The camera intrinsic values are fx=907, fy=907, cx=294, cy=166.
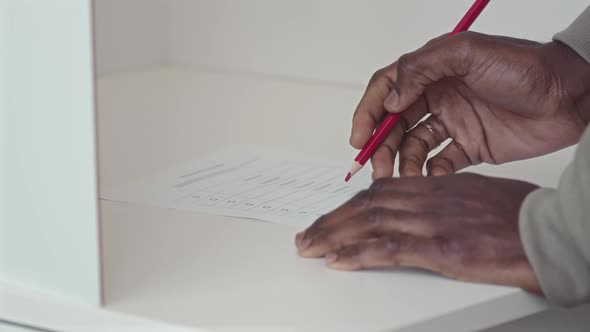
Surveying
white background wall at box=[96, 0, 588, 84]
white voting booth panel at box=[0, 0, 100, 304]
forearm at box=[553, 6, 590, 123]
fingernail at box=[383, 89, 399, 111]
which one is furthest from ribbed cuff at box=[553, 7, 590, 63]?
white voting booth panel at box=[0, 0, 100, 304]

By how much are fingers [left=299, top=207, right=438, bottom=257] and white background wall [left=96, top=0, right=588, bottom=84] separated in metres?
0.88

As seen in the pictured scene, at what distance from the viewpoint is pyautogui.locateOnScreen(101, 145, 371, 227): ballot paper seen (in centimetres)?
93

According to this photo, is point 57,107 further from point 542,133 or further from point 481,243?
point 542,133

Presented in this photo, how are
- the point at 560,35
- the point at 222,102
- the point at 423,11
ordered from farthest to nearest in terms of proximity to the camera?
1. the point at 423,11
2. the point at 222,102
3. the point at 560,35

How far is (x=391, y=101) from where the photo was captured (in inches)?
40.1

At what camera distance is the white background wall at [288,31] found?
64.0 inches

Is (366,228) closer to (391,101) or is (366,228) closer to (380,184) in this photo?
(380,184)

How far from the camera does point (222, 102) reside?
1529 mm

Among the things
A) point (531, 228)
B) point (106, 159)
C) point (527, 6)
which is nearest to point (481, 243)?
point (531, 228)

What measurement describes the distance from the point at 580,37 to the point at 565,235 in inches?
16.3

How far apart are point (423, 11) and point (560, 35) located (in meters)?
0.62

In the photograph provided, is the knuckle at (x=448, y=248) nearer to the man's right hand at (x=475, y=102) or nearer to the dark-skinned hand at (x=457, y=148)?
the dark-skinned hand at (x=457, y=148)

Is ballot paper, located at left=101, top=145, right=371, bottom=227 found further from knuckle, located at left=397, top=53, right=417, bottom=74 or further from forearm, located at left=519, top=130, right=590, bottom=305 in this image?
forearm, located at left=519, top=130, right=590, bottom=305

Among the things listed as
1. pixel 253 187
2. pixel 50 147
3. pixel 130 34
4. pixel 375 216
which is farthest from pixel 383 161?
pixel 130 34
